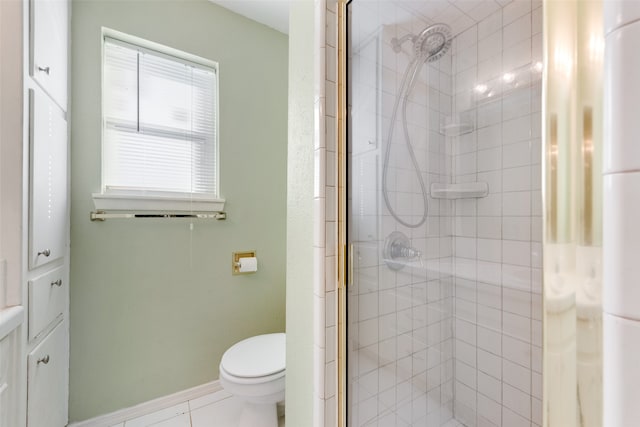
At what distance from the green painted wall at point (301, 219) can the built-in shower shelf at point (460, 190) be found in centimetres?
42

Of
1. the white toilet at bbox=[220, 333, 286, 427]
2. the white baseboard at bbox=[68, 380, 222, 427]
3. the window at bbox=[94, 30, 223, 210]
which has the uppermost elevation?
the window at bbox=[94, 30, 223, 210]

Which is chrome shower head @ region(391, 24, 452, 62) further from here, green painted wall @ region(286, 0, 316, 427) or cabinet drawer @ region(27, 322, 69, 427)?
cabinet drawer @ region(27, 322, 69, 427)

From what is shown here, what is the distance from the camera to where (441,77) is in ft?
3.17

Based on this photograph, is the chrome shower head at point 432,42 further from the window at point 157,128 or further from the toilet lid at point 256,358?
the toilet lid at point 256,358

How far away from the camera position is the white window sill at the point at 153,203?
4.80 ft

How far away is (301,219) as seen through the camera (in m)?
0.96

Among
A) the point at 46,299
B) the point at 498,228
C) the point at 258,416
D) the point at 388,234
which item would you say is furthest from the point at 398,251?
the point at 46,299

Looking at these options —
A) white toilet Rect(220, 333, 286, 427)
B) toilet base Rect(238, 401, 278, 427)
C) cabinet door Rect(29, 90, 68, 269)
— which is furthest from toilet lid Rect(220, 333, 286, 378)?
cabinet door Rect(29, 90, 68, 269)

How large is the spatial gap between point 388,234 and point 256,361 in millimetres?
947

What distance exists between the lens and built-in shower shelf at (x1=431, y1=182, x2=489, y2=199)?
0.89m

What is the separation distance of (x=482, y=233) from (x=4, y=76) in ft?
5.45

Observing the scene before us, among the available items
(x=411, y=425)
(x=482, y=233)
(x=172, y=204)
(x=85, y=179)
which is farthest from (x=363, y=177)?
(x=85, y=179)

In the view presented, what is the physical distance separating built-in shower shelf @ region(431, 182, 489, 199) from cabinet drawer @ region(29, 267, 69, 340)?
58.7 inches

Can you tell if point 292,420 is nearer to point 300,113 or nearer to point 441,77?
point 300,113
